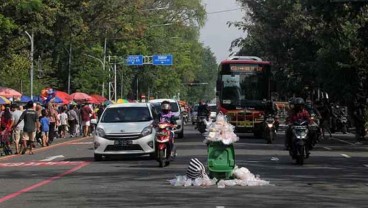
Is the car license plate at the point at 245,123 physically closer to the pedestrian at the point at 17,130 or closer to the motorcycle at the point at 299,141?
the pedestrian at the point at 17,130

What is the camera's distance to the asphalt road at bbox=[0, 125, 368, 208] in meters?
13.3

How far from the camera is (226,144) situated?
55.3 ft

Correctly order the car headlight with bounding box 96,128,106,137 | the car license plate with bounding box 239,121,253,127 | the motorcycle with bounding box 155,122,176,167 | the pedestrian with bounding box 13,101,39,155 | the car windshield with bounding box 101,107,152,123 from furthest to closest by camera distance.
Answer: the car license plate with bounding box 239,121,253,127
the pedestrian with bounding box 13,101,39,155
the car windshield with bounding box 101,107,152,123
the car headlight with bounding box 96,128,106,137
the motorcycle with bounding box 155,122,176,167

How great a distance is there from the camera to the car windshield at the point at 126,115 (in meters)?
24.0

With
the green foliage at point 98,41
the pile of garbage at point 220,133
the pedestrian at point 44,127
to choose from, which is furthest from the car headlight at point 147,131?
the pedestrian at point 44,127

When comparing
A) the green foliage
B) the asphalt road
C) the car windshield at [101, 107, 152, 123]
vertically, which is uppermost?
the green foliage

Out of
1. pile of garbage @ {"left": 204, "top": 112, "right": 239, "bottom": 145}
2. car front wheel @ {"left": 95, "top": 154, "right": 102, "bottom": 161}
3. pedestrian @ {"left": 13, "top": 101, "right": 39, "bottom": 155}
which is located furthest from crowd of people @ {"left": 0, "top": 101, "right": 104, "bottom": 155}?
pile of garbage @ {"left": 204, "top": 112, "right": 239, "bottom": 145}

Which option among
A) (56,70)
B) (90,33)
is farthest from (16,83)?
(56,70)

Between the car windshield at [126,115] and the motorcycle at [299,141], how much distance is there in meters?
4.74

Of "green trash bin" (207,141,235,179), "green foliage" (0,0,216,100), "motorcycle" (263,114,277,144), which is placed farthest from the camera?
"green foliage" (0,0,216,100)

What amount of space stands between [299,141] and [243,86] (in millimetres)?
16495

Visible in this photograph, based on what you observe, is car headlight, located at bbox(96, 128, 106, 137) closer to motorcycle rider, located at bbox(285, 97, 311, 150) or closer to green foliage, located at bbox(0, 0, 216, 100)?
motorcycle rider, located at bbox(285, 97, 311, 150)

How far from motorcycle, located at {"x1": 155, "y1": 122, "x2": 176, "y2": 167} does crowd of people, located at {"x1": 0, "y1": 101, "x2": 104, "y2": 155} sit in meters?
4.49

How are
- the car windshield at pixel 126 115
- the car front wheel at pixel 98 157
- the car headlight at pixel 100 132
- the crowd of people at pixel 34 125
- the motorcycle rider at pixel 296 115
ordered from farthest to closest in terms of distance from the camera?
the crowd of people at pixel 34 125, the car windshield at pixel 126 115, the car front wheel at pixel 98 157, the car headlight at pixel 100 132, the motorcycle rider at pixel 296 115
